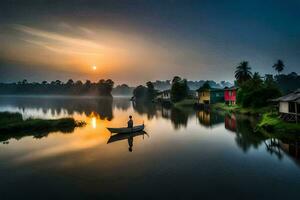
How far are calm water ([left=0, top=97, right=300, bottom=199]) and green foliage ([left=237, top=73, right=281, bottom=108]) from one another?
26746mm

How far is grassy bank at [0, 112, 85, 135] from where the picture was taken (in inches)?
1334

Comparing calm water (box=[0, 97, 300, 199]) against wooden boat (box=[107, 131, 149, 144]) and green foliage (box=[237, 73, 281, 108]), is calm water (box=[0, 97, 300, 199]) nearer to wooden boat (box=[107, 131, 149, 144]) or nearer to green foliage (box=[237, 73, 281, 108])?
wooden boat (box=[107, 131, 149, 144])

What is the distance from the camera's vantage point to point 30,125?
3625 cm

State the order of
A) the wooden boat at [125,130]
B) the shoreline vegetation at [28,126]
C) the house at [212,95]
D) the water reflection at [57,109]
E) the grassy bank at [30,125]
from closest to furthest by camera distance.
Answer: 1. the wooden boat at [125,130]
2. the shoreline vegetation at [28,126]
3. the grassy bank at [30,125]
4. the water reflection at [57,109]
5. the house at [212,95]

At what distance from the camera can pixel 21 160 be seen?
70.0 ft

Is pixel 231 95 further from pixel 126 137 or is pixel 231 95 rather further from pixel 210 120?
pixel 126 137

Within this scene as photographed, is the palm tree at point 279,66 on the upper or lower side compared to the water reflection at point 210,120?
upper

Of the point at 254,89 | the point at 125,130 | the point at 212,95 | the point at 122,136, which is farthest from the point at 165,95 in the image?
the point at 122,136

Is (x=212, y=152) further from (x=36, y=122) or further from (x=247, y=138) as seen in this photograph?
(x=36, y=122)

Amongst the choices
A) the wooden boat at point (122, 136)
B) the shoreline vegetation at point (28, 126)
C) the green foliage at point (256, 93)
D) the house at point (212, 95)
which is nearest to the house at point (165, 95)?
the house at point (212, 95)

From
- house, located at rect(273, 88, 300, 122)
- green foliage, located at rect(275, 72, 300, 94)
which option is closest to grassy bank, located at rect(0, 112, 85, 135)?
house, located at rect(273, 88, 300, 122)

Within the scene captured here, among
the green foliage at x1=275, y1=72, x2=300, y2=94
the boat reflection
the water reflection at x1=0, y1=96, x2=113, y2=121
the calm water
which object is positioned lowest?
the calm water

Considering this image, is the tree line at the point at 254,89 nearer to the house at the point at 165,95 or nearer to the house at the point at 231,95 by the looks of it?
the house at the point at 231,95

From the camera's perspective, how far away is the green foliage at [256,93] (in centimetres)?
5353
